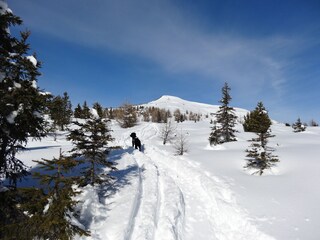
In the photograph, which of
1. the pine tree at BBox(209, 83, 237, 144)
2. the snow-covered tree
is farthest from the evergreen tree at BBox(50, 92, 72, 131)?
the pine tree at BBox(209, 83, 237, 144)

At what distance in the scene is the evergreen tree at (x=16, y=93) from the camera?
276 inches

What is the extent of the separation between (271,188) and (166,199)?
20.5 ft

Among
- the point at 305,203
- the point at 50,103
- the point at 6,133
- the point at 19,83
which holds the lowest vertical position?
the point at 305,203

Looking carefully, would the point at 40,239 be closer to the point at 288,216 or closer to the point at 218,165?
the point at 288,216

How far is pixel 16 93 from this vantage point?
7.08 meters

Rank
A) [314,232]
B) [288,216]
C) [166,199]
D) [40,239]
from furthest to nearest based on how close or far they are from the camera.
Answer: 1. [166,199]
2. [288,216]
3. [314,232]
4. [40,239]

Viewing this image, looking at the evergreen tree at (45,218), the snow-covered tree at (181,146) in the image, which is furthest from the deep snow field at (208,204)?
the snow-covered tree at (181,146)

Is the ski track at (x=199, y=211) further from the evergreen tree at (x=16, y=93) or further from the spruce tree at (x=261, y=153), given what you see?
the evergreen tree at (x=16, y=93)

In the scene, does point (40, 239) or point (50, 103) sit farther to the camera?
point (50, 103)

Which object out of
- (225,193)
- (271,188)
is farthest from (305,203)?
(225,193)

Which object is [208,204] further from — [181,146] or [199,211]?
[181,146]

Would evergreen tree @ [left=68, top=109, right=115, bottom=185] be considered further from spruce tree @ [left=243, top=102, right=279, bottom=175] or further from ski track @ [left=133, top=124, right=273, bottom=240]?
spruce tree @ [left=243, top=102, right=279, bottom=175]

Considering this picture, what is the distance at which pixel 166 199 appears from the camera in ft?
39.1

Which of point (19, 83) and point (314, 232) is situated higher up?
point (19, 83)
